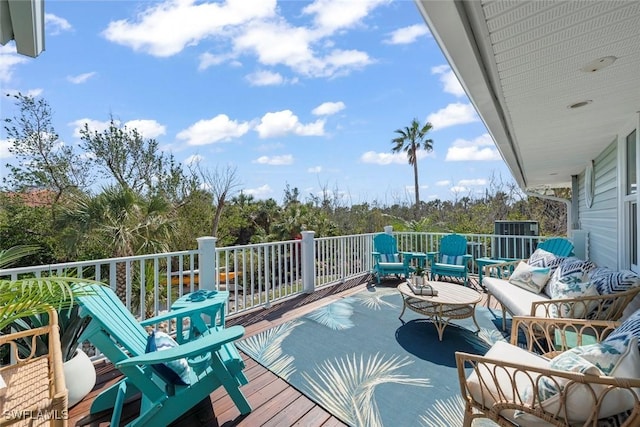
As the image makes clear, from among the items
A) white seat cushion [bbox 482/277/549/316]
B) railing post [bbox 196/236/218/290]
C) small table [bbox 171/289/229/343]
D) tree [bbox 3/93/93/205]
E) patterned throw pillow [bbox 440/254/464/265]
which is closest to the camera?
small table [bbox 171/289/229/343]

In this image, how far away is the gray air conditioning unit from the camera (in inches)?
221

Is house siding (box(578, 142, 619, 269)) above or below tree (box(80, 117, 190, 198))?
below

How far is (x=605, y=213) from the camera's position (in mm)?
3977

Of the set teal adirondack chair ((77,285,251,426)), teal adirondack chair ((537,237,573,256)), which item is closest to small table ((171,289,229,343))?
teal adirondack chair ((77,285,251,426))

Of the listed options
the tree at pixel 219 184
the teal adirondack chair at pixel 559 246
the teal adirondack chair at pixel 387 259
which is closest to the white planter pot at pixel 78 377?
the teal adirondack chair at pixel 387 259

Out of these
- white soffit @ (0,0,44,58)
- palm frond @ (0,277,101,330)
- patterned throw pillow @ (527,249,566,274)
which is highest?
white soffit @ (0,0,44,58)

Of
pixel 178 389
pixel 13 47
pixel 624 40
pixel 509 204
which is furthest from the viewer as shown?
pixel 509 204

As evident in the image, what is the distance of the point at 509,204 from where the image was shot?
11.6 m

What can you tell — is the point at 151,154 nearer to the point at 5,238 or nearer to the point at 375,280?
the point at 5,238

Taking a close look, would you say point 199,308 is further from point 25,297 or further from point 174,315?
point 25,297

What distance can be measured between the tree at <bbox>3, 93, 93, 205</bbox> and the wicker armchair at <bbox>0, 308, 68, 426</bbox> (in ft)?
29.8

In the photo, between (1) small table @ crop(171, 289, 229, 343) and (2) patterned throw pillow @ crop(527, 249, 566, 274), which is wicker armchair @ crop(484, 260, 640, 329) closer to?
(2) patterned throw pillow @ crop(527, 249, 566, 274)

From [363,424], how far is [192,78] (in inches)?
290

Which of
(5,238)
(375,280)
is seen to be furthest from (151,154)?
(375,280)
